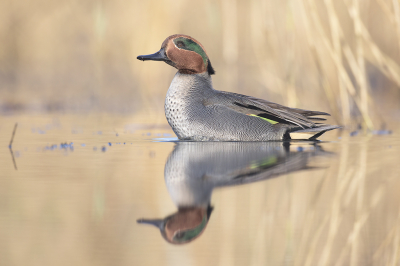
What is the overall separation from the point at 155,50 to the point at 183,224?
5935mm

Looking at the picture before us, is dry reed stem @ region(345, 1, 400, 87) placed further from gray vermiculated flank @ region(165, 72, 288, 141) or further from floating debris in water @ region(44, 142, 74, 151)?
floating debris in water @ region(44, 142, 74, 151)

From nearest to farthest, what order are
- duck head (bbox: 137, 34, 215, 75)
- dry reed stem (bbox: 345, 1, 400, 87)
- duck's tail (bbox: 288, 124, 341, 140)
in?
duck's tail (bbox: 288, 124, 341, 140), duck head (bbox: 137, 34, 215, 75), dry reed stem (bbox: 345, 1, 400, 87)

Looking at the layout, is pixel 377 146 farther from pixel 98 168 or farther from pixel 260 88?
pixel 260 88

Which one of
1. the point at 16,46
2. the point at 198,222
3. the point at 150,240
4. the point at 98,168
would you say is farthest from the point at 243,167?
the point at 16,46

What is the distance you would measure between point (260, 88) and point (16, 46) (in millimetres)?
4886

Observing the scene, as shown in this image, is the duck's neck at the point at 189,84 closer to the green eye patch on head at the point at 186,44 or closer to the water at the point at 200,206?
the green eye patch on head at the point at 186,44

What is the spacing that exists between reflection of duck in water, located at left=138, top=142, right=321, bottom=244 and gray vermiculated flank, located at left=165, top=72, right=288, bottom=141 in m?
0.14

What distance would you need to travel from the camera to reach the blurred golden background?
7.78m

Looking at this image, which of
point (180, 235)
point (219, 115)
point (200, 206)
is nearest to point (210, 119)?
point (219, 115)

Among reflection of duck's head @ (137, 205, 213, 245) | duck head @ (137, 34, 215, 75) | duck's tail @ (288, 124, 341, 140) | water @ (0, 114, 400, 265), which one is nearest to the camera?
water @ (0, 114, 400, 265)

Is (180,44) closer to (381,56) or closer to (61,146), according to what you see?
(61,146)

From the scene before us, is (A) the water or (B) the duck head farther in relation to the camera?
(B) the duck head

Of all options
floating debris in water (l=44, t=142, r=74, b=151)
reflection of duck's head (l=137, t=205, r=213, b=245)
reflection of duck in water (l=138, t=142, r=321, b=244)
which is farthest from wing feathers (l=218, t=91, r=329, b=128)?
reflection of duck's head (l=137, t=205, r=213, b=245)

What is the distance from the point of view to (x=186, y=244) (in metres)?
2.01
